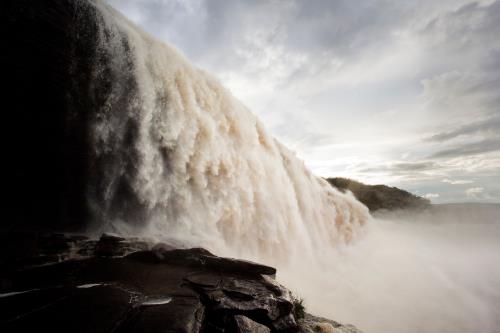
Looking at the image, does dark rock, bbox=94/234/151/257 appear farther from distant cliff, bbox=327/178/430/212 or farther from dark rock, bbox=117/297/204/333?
distant cliff, bbox=327/178/430/212

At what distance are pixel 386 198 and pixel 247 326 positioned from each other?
156 feet

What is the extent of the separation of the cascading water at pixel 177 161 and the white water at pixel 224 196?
0.11 feet

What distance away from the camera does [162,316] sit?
2873mm

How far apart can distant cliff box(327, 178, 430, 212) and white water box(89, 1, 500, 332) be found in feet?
100

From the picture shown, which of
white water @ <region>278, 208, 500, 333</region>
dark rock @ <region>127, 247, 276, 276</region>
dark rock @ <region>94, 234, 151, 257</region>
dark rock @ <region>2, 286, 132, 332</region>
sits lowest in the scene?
white water @ <region>278, 208, 500, 333</region>

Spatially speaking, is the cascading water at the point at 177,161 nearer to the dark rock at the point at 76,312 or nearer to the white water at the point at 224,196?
the white water at the point at 224,196

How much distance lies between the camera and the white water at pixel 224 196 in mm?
6965

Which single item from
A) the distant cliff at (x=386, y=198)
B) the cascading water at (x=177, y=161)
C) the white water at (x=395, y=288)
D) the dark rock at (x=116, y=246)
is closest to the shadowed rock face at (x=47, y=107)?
the cascading water at (x=177, y=161)

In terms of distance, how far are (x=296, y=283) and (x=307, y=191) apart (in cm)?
550

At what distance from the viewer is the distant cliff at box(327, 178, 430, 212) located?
42125 mm

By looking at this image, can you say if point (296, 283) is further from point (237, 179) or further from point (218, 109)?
point (218, 109)

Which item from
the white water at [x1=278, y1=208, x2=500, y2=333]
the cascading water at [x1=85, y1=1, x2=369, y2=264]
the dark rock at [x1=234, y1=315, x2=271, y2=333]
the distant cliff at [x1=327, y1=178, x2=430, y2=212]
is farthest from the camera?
the distant cliff at [x1=327, y1=178, x2=430, y2=212]

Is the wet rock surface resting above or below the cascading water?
below

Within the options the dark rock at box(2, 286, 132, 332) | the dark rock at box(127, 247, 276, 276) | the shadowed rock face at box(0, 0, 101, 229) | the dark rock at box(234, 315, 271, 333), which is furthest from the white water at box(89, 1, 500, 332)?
the dark rock at box(234, 315, 271, 333)
